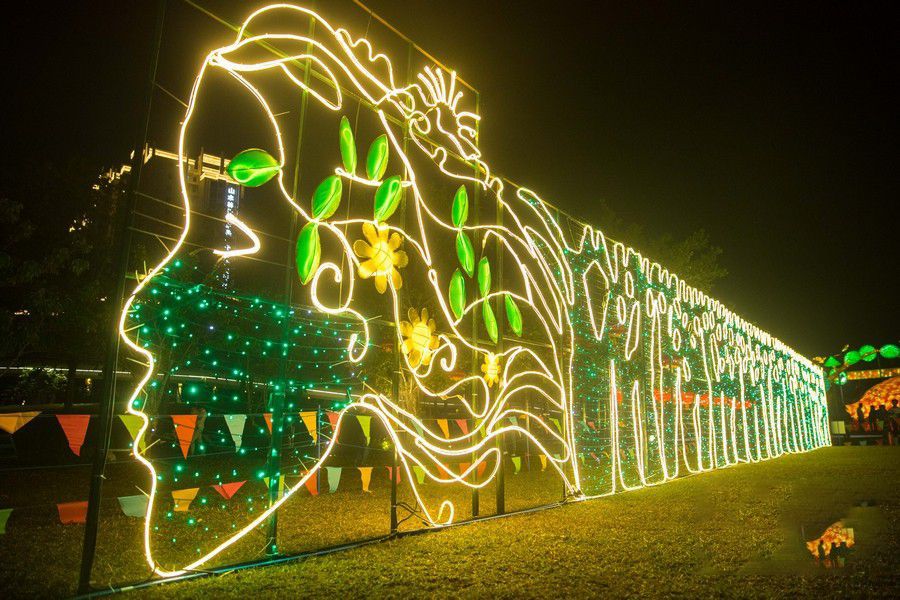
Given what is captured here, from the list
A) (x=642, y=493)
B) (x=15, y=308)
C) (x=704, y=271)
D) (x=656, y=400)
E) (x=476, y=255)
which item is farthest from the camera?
(x=704, y=271)

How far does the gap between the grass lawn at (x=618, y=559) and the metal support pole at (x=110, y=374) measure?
361mm

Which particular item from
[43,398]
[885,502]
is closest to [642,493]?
[885,502]

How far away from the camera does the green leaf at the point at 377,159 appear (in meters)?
5.24

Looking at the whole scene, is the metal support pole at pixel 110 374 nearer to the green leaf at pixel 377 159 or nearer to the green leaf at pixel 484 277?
the green leaf at pixel 377 159

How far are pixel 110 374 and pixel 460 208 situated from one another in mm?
3913

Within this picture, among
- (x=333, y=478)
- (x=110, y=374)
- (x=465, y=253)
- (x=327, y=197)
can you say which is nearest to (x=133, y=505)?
(x=333, y=478)

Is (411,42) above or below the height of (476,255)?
above

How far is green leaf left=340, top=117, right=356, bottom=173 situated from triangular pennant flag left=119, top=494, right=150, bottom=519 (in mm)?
3408

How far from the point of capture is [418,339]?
214 inches

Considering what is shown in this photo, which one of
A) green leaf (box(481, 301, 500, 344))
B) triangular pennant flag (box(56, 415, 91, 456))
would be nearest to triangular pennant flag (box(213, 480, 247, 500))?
triangular pennant flag (box(56, 415, 91, 456))

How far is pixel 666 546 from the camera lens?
4.56 metres

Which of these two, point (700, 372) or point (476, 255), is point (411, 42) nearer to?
point (476, 255)

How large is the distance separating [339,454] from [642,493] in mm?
8343

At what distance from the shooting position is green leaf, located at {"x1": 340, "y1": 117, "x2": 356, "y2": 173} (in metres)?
4.96
